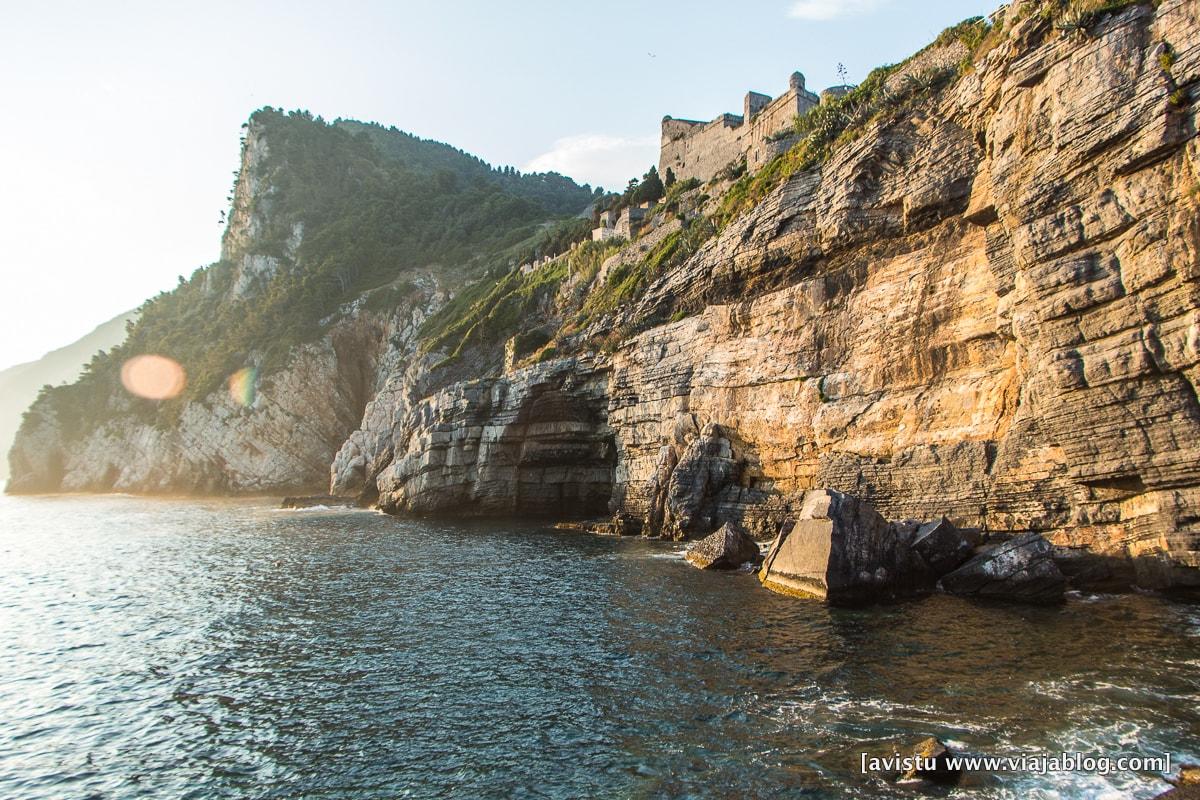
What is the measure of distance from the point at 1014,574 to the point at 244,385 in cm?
8799

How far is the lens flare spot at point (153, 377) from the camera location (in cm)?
9888

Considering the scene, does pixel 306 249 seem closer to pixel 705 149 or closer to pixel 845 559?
pixel 705 149

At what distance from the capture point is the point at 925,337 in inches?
1198

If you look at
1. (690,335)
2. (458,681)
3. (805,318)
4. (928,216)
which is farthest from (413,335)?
(458,681)

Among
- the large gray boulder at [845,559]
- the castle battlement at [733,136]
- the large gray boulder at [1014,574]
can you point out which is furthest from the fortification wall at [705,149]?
the large gray boulder at [1014,574]

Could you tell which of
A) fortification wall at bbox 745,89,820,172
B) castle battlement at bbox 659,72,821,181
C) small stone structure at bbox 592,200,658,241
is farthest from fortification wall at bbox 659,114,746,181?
small stone structure at bbox 592,200,658,241

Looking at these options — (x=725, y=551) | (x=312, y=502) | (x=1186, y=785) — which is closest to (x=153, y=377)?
(x=312, y=502)

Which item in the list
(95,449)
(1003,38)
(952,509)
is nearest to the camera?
(952,509)

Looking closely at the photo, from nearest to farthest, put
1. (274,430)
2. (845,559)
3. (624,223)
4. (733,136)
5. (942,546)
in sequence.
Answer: (845,559)
(942,546)
(733,136)
(624,223)
(274,430)

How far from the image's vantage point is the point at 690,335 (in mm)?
42000

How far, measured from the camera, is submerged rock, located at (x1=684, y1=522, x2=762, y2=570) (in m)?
27.3

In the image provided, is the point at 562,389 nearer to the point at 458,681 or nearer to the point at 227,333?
the point at 458,681

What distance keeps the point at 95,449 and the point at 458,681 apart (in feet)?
369

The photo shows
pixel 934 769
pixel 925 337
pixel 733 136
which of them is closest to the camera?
pixel 934 769
